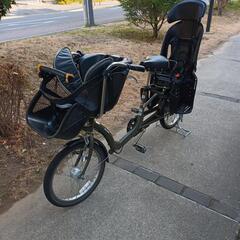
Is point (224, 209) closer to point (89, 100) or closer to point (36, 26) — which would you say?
point (89, 100)

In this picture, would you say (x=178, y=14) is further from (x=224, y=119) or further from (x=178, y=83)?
(x=224, y=119)

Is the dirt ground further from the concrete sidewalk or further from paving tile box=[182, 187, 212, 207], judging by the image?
paving tile box=[182, 187, 212, 207]

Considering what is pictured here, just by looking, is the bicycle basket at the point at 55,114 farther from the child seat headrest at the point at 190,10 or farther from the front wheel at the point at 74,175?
the child seat headrest at the point at 190,10

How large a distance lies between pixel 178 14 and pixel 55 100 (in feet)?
7.11

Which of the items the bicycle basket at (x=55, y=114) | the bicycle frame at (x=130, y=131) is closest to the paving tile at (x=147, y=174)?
the bicycle frame at (x=130, y=131)

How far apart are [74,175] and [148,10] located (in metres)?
7.55

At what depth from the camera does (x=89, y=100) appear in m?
2.54

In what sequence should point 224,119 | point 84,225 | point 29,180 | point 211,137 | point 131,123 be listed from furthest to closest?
1. point 224,119
2. point 211,137
3. point 131,123
4. point 29,180
5. point 84,225

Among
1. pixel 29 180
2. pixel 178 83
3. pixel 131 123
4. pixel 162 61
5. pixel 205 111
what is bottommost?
pixel 205 111

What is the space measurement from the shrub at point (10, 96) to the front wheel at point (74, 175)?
0.96m

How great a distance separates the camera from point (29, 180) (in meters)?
3.32

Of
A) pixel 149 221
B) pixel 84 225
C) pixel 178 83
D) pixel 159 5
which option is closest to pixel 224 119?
pixel 178 83

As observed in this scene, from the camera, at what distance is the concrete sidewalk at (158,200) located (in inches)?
109

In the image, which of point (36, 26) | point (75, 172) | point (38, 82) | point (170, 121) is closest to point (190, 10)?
point (170, 121)
